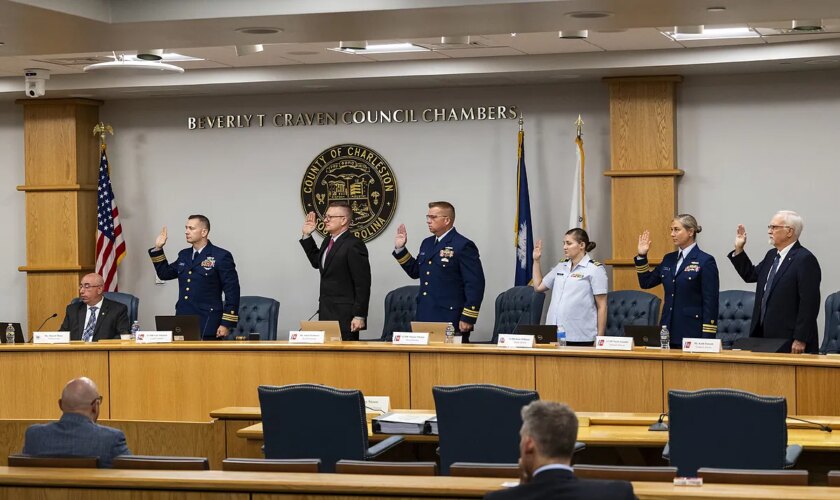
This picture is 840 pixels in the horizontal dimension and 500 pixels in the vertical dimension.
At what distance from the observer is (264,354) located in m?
7.35

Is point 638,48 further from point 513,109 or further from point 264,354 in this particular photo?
point 264,354

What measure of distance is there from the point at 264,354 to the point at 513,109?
4.07 m

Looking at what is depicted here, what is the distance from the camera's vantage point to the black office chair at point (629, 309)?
29.2 feet

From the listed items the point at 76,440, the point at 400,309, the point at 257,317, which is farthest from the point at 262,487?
the point at 400,309

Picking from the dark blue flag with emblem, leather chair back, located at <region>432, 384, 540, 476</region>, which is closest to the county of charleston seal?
the dark blue flag with emblem

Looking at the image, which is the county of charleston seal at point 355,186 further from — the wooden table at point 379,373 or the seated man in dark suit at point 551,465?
the seated man in dark suit at point 551,465

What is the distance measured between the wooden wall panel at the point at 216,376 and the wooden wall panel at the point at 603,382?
95cm

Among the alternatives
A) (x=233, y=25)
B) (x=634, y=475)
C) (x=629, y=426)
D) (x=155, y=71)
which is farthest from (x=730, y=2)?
(x=155, y=71)

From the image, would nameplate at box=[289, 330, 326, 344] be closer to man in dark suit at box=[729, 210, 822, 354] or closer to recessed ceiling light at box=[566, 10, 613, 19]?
recessed ceiling light at box=[566, 10, 613, 19]

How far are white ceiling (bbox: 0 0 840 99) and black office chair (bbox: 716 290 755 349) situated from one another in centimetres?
176

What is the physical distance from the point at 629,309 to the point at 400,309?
200 cm

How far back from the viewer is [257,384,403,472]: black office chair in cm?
534

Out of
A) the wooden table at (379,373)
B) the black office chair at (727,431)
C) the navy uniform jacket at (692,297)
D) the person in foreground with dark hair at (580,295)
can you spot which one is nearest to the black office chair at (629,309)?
the person in foreground with dark hair at (580,295)

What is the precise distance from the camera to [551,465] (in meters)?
3.18
